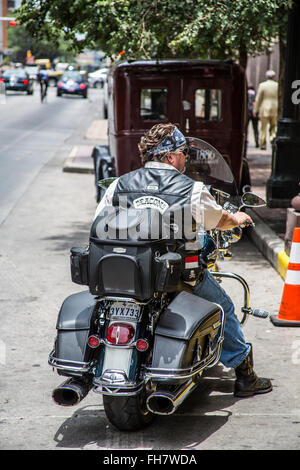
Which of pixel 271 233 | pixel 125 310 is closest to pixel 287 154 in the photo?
pixel 271 233

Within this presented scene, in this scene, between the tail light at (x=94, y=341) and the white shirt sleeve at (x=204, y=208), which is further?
the white shirt sleeve at (x=204, y=208)

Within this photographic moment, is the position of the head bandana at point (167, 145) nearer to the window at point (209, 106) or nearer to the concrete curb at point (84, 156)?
the window at point (209, 106)

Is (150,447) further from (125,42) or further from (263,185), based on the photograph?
(263,185)

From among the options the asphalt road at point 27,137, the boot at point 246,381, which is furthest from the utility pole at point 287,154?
the boot at point 246,381

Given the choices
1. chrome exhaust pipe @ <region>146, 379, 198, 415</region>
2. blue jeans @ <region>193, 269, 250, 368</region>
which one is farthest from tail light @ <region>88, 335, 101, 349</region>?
blue jeans @ <region>193, 269, 250, 368</region>

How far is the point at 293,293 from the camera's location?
6441 mm

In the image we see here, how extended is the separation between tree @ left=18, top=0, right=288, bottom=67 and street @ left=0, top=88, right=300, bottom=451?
8.60 ft

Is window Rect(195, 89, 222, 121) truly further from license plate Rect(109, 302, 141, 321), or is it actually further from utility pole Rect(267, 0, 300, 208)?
license plate Rect(109, 302, 141, 321)

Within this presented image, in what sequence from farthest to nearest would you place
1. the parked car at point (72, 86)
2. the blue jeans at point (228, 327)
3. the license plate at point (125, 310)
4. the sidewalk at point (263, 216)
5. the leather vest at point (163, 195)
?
the parked car at point (72, 86) < the sidewalk at point (263, 216) < the blue jeans at point (228, 327) < the leather vest at point (163, 195) < the license plate at point (125, 310)

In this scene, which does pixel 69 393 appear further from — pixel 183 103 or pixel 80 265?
pixel 183 103

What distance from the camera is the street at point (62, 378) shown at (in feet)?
14.0

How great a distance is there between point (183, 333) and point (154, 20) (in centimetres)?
731

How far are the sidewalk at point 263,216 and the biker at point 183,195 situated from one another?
3.17 m

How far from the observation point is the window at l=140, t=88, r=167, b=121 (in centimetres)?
1084
